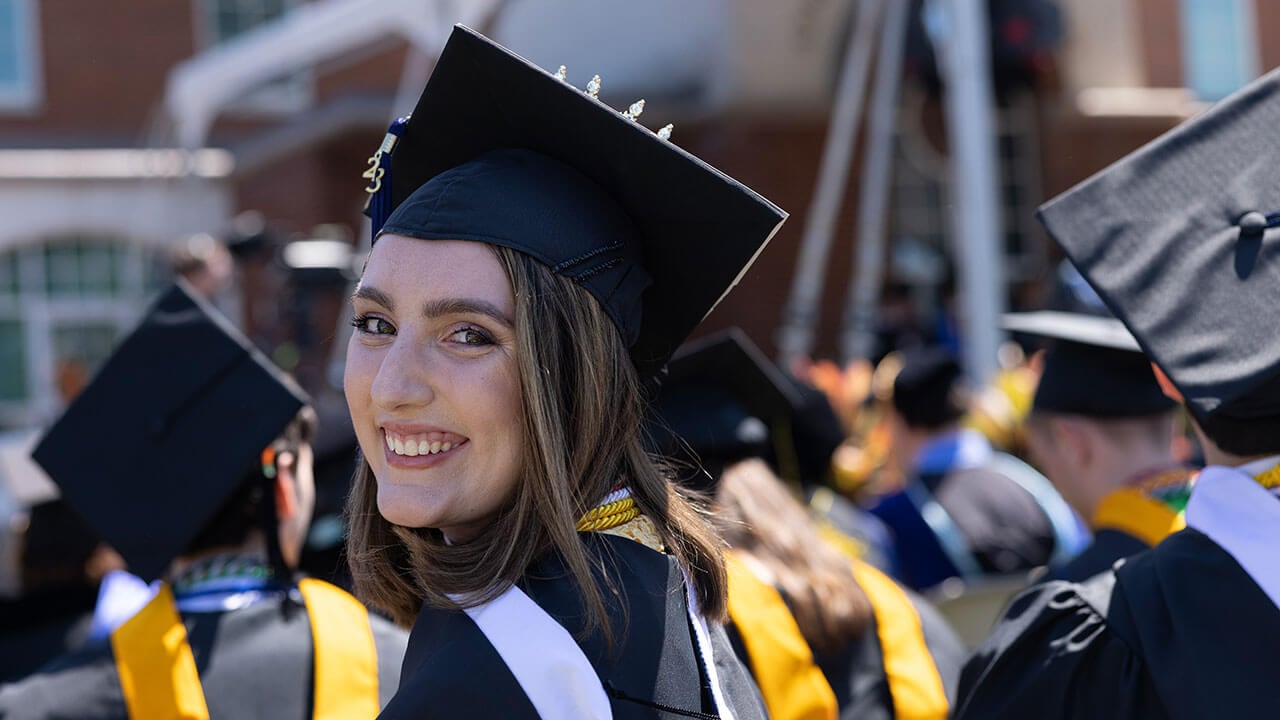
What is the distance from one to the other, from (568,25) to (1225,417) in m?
10.7

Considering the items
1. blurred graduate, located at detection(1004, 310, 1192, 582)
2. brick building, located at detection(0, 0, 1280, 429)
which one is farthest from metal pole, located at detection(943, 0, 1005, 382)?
blurred graduate, located at detection(1004, 310, 1192, 582)

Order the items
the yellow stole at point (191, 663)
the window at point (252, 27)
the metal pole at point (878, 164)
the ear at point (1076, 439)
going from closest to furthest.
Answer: the yellow stole at point (191, 663) < the ear at point (1076, 439) < the metal pole at point (878, 164) < the window at point (252, 27)

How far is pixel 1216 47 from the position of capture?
1487 centimetres

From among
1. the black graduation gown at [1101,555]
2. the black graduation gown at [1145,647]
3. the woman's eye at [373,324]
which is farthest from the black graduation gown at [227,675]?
the black graduation gown at [1101,555]

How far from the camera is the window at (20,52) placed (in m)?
15.4

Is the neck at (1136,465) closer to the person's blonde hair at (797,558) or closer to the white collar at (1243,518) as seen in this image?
the person's blonde hair at (797,558)

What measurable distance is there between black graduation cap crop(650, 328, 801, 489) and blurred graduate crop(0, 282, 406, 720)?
0.84 m

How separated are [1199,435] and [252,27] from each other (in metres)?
16.3

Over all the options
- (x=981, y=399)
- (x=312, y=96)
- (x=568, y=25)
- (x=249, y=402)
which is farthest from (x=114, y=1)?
(x=249, y=402)

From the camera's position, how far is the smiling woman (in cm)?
142

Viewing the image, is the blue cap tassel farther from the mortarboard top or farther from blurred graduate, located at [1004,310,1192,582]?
blurred graduate, located at [1004,310,1192,582]

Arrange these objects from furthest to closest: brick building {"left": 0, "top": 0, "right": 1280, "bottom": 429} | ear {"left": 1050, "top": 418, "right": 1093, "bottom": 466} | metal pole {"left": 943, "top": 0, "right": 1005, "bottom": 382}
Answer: brick building {"left": 0, "top": 0, "right": 1280, "bottom": 429}
metal pole {"left": 943, "top": 0, "right": 1005, "bottom": 382}
ear {"left": 1050, "top": 418, "right": 1093, "bottom": 466}

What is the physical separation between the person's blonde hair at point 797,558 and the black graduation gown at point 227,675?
78cm

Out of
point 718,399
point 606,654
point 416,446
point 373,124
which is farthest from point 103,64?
point 606,654
